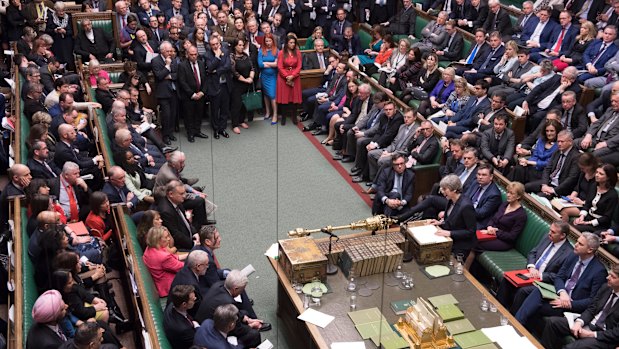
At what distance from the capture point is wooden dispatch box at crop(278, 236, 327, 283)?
4.99 metres

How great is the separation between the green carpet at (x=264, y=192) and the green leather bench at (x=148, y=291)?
1.07 metres

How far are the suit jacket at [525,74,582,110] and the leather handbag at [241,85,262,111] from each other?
3.71 metres

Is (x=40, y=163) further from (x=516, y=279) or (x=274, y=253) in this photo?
(x=516, y=279)

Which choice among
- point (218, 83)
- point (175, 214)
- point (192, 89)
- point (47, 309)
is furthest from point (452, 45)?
point (47, 309)

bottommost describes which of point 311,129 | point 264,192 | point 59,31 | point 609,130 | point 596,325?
point 264,192

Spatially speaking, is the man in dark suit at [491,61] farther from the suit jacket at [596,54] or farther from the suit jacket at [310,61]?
the suit jacket at [310,61]

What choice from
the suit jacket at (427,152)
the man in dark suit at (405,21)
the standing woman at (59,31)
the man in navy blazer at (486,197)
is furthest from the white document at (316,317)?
the man in dark suit at (405,21)

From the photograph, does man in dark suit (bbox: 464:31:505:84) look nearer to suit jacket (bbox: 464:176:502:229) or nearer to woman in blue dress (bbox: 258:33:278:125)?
woman in blue dress (bbox: 258:33:278:125)

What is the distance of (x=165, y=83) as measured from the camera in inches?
354

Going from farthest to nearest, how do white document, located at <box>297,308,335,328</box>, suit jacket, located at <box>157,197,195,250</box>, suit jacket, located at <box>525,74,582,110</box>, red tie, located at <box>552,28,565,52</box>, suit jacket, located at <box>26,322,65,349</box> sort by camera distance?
1. red tie, located at <box>552,28,565,52</box>
2. suit jacket, located at <box>525,74,582,110</box>
3. suit jacket, located at <box>157,197,195,250</box>
4. white document, located at <box>297,308,335,328</box>
5. suit jacket, located at <box>26,322,65,349</box>

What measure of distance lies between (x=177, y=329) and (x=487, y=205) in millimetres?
3165

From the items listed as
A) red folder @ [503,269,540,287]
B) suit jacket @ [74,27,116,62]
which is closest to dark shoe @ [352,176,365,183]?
red folder @ [503,269,540,287]

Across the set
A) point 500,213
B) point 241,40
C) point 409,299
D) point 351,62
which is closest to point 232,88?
point 241,40

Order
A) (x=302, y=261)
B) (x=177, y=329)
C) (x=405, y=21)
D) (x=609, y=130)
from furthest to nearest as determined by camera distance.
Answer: (x=405, y=21), (x=609, y=130), (x=302, y=261), (x=177, y=329)
